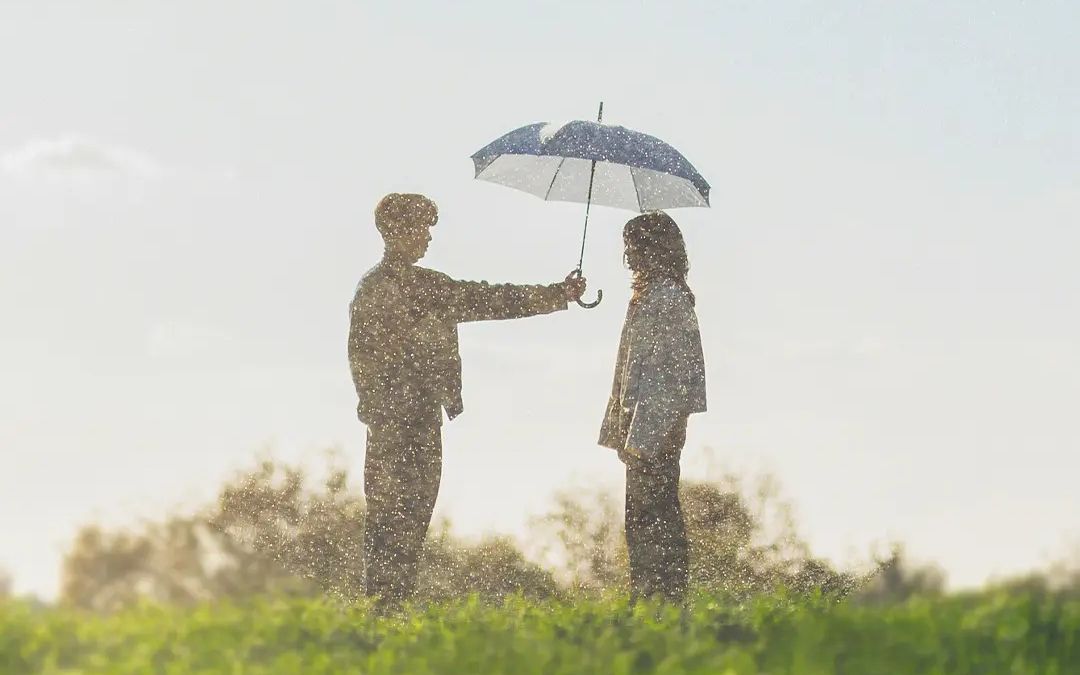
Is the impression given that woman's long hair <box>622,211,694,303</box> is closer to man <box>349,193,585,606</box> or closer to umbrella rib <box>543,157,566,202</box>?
man <box>349,193,585,606</box>

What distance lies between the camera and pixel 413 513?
10969mm

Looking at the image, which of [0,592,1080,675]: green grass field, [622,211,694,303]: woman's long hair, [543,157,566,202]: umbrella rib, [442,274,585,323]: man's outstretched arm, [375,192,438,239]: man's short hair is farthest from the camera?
[543,157,566,202]: umbrella rib

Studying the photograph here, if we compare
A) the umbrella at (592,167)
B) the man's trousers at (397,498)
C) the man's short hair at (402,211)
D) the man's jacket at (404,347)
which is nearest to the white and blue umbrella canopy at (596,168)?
the umbrella at (592,167)

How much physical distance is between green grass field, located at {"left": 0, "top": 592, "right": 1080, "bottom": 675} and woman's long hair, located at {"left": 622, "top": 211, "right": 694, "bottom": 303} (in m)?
2.35

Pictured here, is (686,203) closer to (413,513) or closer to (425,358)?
(425,358)

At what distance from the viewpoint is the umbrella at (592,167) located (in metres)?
11.0

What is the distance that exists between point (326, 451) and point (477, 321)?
19.9ft

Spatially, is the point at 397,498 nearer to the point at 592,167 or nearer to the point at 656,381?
the point at 656,381

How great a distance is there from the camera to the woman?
10141 mm

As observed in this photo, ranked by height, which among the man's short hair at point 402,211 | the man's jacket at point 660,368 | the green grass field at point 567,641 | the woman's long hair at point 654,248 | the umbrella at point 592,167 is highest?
the umbrella at point 592,167

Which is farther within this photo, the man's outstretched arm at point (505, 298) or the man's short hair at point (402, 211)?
the man's outstretched arm at point (505, 298)

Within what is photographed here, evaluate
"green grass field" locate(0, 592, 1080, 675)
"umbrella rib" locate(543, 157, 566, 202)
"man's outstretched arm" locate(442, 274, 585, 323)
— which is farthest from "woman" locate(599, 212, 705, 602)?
"umbrella rib" locate(543, 157, 566, 202)

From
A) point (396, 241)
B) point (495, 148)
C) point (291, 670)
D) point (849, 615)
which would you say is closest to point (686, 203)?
point (495, 148)

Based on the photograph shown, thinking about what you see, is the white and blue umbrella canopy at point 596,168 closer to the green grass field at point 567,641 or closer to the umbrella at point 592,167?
the umbrella at point 592,167
